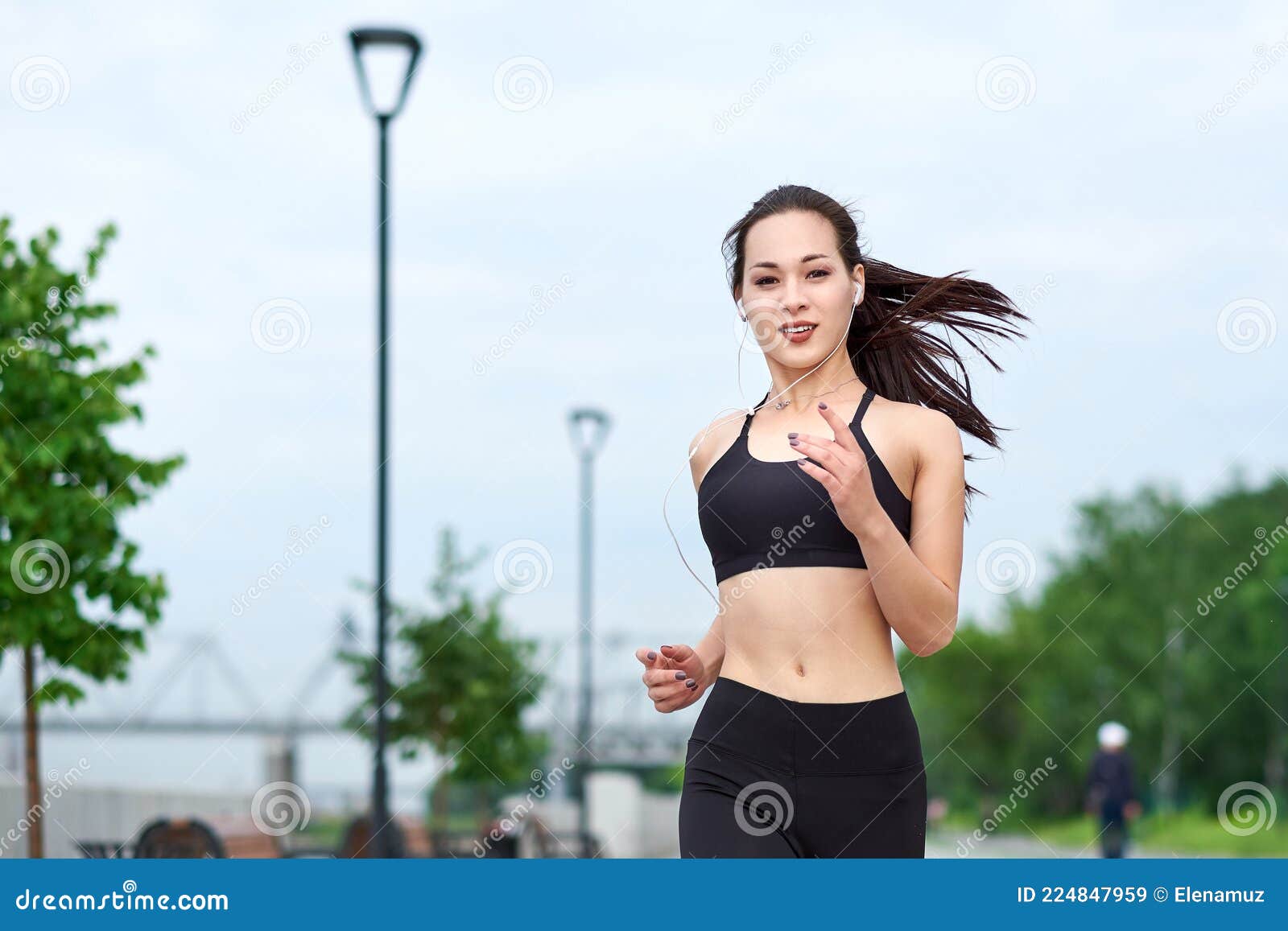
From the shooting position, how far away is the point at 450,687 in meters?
21.3

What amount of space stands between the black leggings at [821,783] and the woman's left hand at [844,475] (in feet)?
1.34

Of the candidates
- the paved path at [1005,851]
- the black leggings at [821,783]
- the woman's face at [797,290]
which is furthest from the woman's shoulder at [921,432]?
the paved path at [1005,851]

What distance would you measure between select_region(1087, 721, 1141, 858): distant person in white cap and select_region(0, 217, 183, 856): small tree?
34.6 feet

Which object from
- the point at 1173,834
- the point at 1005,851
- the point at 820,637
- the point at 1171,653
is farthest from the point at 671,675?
the point at 1171,653

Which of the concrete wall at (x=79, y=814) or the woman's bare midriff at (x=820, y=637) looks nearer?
the woman's bare midriff at (x=820, y=637)

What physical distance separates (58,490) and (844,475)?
25.8ft

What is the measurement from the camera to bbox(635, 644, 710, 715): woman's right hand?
331 centimetres

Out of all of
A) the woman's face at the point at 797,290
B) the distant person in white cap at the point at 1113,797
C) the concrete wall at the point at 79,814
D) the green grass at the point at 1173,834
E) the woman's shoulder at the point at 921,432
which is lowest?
the green grass at the point at 1173,834

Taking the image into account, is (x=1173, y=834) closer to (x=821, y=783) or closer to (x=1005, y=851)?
(x=1005, y=851)

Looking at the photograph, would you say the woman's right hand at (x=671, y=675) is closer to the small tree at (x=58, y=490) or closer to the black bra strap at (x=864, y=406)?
the black bra strap at (x=864, y=406)

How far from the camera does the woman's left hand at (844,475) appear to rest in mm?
2854

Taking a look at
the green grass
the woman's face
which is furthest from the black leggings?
the green grass

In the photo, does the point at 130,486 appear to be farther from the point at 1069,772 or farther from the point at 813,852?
the point at 1069,772

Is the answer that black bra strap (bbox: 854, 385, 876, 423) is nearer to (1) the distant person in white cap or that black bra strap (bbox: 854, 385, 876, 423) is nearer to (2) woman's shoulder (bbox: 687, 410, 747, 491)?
(2) woman's shoulder (bbox: 687, 410, 747, 491)
